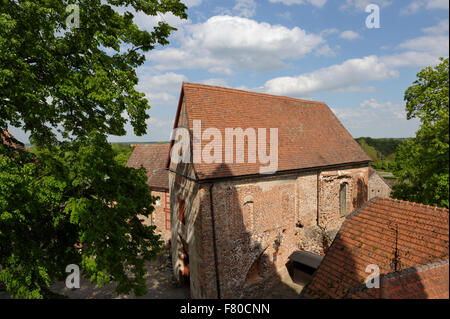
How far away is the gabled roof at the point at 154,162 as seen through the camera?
69.7 feet

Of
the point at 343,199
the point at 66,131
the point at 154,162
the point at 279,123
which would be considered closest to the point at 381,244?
the point at 279,123

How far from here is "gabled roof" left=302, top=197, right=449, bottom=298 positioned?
534cm

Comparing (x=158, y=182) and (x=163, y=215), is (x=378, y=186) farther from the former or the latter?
(x=158, y=182)

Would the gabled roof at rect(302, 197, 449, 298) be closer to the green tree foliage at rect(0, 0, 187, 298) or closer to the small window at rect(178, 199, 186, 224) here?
the green tree foliage at rect(0, 0, 187, 298)

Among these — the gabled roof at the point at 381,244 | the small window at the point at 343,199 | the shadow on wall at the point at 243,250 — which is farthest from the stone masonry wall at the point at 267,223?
the gabled roof at the point at 381,244

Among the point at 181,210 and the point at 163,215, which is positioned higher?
the point at 181,210

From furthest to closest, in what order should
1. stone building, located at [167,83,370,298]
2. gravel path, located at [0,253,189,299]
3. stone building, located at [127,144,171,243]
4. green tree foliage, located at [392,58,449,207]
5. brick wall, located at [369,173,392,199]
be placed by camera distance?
1. brick wall, located at [369,173,392,199]
2. stone building, located at [127,144,171,243]
3. gravel path, located at [0,253,189,299]
4. stone building, located at [167,83,370,298]
5. green tree foliage, located at [392,58,449,207]

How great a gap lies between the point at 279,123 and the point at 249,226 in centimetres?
688

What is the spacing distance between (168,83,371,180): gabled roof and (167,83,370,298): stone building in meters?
0.06

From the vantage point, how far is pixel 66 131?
26.3 ft

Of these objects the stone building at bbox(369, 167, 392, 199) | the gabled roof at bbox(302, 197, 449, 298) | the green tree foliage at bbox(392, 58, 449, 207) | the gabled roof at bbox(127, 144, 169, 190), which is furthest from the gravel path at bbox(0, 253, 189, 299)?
the stone building at bbox(369, 167, 392, 199)
